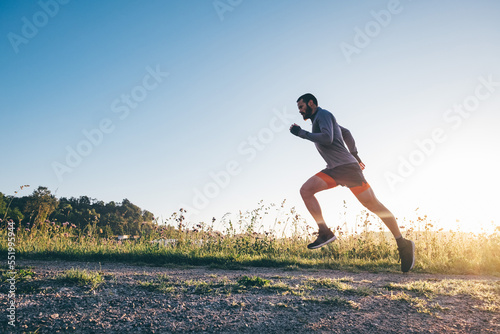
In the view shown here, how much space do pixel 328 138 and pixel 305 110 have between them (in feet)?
2.41

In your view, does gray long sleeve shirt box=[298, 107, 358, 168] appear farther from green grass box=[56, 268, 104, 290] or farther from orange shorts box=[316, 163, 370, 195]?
green grass box=[56, 268, 104, 290]

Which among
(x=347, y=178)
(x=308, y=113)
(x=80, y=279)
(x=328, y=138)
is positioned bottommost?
(x=80, y=279)

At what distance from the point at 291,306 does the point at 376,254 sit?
5.46m

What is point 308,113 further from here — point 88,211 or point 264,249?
point 88,211

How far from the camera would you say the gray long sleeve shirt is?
4578 mm

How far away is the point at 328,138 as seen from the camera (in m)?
4.57

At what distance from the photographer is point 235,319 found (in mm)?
2484

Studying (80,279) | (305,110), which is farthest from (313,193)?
(80,279)

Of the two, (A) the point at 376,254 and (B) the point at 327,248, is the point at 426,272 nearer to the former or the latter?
(A) the point at 376,254

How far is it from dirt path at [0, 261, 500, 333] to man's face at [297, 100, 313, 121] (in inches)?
104

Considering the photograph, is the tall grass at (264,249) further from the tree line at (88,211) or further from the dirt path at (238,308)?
the tree line at (88,211)

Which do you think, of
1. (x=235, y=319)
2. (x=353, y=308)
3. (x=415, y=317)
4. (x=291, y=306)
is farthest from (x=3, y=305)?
(x=415, y=317)

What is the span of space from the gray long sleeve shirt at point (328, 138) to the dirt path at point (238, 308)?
187 cm

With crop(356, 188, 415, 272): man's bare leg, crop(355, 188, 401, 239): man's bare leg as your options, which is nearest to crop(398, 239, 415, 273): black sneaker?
crop(356, 188, 415, 272): man's bare leg
